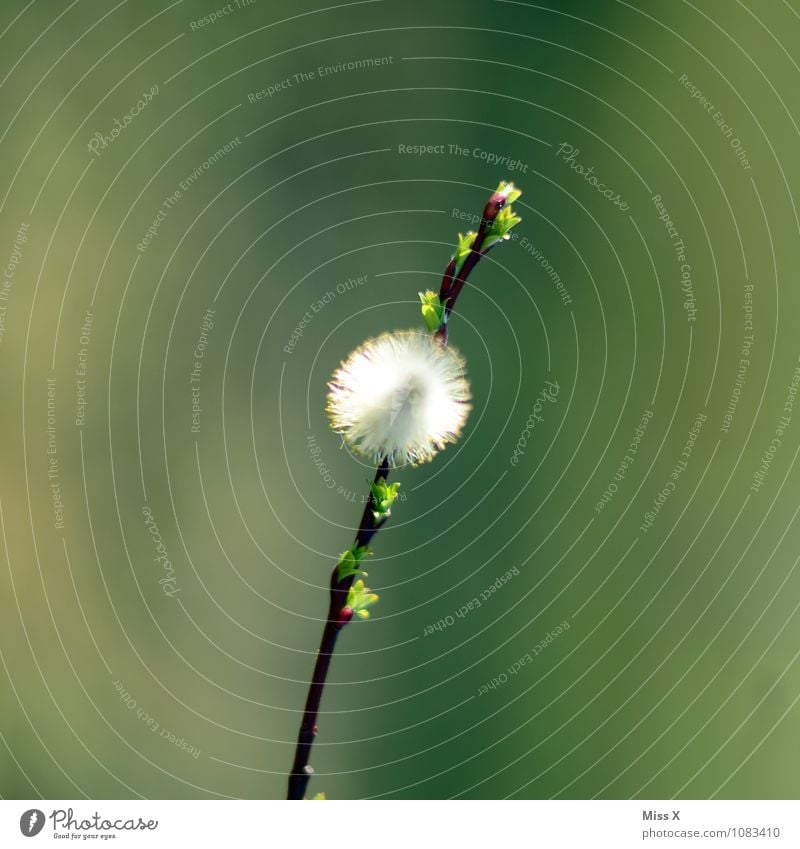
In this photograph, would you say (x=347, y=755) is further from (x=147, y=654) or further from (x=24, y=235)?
(x=24, y=235)
